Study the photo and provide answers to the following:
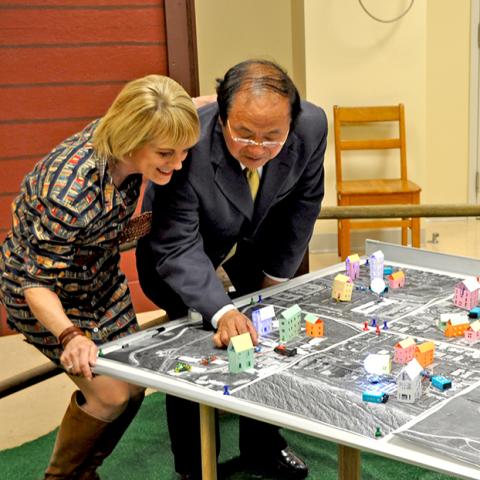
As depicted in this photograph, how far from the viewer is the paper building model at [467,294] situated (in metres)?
2.00

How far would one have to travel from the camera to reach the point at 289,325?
6.13 feet

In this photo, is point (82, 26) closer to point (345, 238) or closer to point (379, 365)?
point (345, 238)

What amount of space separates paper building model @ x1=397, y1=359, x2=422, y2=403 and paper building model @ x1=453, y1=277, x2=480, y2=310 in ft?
1.67

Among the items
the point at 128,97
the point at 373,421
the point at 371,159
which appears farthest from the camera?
the point at 371,159

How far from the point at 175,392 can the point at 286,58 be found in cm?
393

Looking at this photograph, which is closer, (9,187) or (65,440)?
(65,440)

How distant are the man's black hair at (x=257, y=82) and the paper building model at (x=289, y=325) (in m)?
0.46

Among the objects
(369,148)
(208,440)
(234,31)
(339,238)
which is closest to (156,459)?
(208,440)

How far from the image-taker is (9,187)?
405 cm

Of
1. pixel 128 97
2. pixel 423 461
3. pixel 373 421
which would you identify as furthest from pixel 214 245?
pixel 423 461

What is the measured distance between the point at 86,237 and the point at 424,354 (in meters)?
0.81

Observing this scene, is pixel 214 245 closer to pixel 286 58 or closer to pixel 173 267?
pixel 173 267

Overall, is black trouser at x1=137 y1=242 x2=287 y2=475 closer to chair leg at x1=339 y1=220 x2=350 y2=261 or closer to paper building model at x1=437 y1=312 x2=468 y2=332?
paper building model at x1=437 y1=312 x2=468 y2=332

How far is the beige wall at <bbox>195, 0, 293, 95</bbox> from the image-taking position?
4.96 meters
